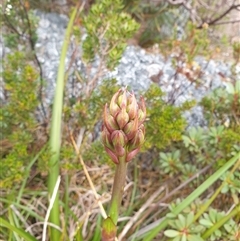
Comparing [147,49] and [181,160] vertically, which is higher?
[147,49]

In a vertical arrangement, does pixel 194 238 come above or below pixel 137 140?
below

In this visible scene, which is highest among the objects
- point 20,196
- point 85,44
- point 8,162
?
point 85,44

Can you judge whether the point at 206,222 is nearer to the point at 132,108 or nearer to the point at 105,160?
the point at 105,160

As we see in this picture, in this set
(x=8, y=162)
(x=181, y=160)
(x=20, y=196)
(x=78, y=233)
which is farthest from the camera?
(x=181, y=160)

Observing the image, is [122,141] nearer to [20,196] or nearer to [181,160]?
[20,196]

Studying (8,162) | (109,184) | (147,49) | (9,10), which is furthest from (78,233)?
(147,49)

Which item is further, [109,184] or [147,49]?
[147,49]

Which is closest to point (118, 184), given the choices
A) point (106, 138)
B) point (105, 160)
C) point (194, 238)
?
point (106, 138)
